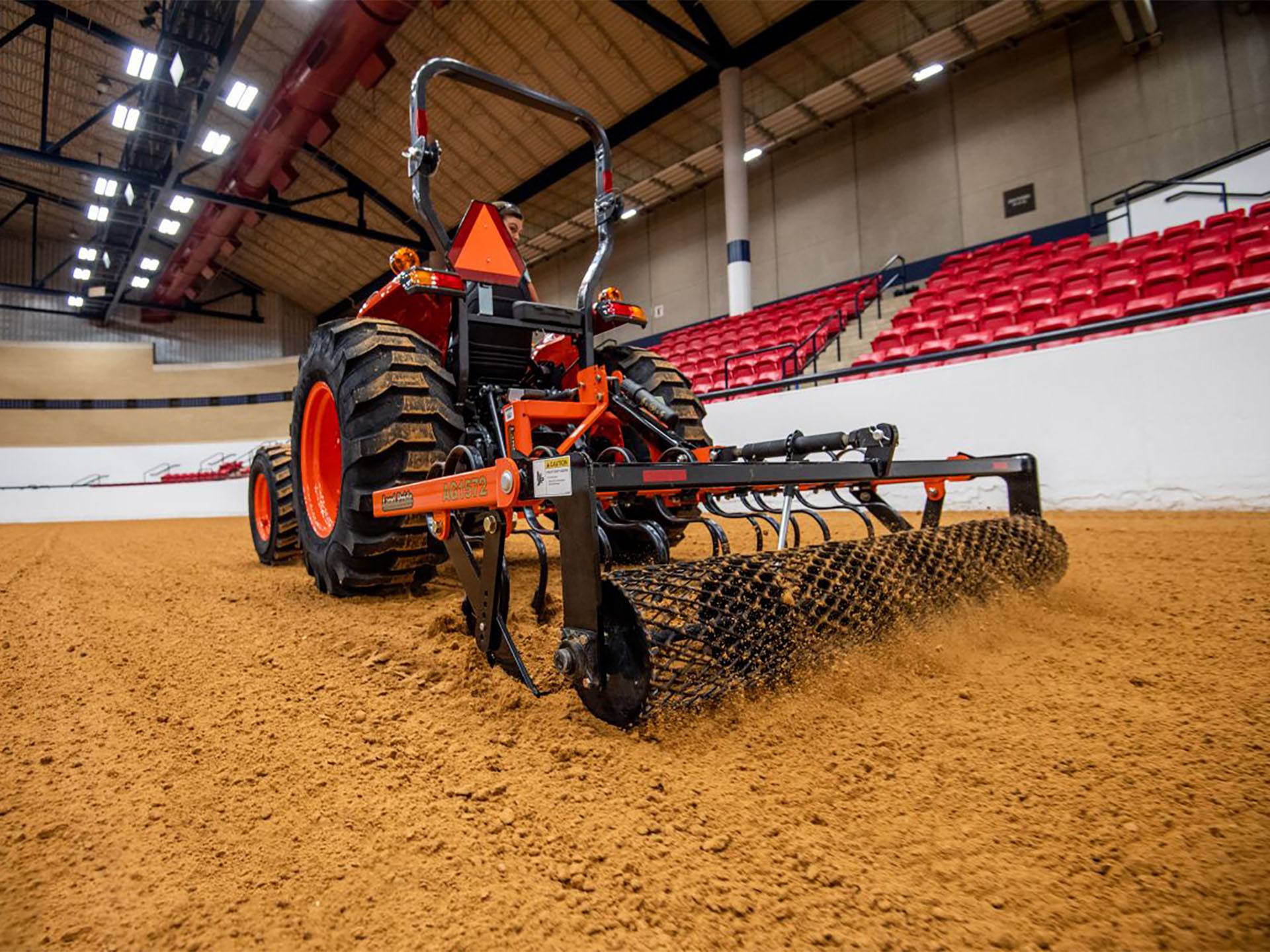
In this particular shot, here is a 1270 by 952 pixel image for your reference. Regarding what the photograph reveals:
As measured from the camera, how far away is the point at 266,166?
13602mm

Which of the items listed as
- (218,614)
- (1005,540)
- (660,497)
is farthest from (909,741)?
(218,614)

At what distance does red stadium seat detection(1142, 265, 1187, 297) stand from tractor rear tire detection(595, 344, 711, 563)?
5.70 m

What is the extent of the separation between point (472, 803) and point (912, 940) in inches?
27.9

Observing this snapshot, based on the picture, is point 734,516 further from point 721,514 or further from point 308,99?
point 308,99

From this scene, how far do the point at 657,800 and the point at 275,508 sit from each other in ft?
11.4

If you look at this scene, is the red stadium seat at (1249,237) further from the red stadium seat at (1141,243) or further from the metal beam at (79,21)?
the metal beam at (79,21)

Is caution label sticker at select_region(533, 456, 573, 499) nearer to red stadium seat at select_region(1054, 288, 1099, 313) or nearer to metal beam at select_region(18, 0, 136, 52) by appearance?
red stadium seat at select_region(1054, 288, 1099, 313)

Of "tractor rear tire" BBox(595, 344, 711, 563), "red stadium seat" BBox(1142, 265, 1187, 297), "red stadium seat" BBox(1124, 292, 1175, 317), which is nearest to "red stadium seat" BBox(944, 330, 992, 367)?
"red stadium seat" BBox(1124, 292, 1175, 317)

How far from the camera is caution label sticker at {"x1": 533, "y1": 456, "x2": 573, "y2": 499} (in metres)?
1.37

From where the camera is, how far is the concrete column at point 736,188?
488 inches

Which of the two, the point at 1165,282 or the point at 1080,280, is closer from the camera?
the point at 1165,282

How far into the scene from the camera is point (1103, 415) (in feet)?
14.1

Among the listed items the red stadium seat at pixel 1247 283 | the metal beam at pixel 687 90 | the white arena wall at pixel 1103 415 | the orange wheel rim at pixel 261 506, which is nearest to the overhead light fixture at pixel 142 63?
the metal beam at pixel 687 90

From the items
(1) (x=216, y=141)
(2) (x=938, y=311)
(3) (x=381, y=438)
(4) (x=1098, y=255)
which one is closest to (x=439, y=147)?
(3) (x=381, y=438)
